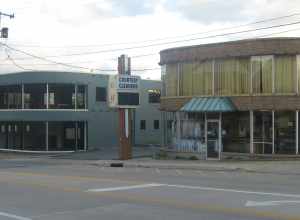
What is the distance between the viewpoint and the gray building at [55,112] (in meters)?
45.8

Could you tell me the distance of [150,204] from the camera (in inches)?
538

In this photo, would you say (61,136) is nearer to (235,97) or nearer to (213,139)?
(213,139)

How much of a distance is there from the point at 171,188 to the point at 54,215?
558 cm

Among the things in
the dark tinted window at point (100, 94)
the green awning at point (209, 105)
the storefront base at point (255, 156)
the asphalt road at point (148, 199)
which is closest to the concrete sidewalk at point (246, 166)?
the storefront base at point (255, 156)

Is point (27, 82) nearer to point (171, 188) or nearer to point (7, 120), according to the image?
point (7, 120)

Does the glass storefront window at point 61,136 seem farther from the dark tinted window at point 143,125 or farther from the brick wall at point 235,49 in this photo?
the brick wall at point 235,49

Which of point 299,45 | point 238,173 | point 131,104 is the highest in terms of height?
point 299,45

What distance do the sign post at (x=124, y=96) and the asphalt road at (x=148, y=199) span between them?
47.0 feet

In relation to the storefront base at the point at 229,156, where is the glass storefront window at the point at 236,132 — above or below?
above

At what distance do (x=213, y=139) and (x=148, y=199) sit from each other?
19.1m

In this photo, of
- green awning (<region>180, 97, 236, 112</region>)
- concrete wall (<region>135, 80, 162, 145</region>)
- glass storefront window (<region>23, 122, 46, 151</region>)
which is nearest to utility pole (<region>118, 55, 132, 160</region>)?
green awning (<region>180, 97, 236, 112</region>)

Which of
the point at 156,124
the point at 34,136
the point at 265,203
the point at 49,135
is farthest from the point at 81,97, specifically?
the point at 265,203

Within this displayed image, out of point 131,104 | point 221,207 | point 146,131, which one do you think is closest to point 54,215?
point 221,207

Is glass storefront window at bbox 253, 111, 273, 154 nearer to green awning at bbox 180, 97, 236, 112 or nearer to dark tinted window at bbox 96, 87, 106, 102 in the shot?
green awning at bbox 180, 97, 236, 112
